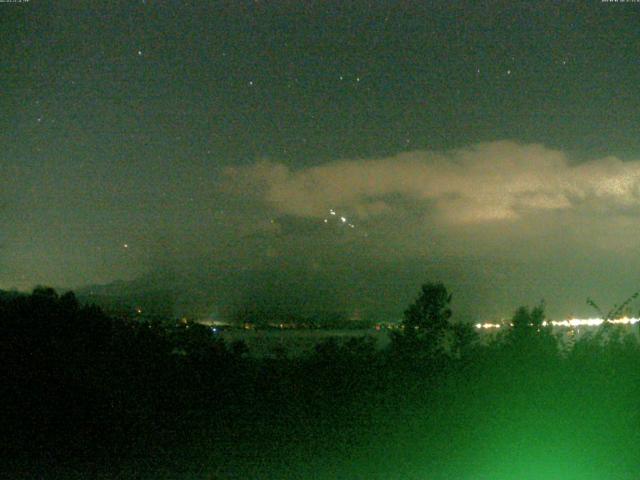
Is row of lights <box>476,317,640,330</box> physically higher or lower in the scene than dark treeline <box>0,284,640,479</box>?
higher

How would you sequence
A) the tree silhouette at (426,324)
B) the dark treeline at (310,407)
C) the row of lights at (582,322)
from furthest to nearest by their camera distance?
the tree silhouette at (426,324) < the row of lights at (582,322) < the dark treeline at (310,407)

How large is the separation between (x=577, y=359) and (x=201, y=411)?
5207 mm

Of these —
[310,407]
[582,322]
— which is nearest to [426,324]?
[582,322]

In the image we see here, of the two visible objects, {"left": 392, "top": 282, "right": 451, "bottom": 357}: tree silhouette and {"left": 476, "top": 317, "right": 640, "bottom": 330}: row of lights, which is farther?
{"left": 392, "top": 282, "right": 451, "bottom": 357}: tree silhouette

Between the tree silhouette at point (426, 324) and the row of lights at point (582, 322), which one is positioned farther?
the tree silhouette at point (426, 324)

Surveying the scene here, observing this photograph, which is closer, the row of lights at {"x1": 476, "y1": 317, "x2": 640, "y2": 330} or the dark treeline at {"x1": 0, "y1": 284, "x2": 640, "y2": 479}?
the dark treeline at {"x1": 0, "y1": 284, "x2": 640, "y2": 479}

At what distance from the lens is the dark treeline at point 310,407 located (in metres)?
8.99

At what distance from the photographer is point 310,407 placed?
10430mm

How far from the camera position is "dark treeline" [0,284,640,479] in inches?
354

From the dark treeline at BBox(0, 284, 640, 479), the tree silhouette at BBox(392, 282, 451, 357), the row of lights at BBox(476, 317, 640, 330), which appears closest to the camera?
the dark treeline at BBox(0, 284, 640, 479)

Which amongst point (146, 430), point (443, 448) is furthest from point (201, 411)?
point (443, 448)

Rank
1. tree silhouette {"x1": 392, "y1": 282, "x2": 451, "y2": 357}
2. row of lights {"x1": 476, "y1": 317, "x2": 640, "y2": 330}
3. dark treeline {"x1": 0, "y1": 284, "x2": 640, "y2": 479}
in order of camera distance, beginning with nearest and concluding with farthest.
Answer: dark treeline {"x1": 0, "y1": 284, "x2": 640, "y2": 479}
row of lights {"x1": 476, "y1": 317, "x2": 640, "y2": 330}
tree silhouette {"x1": 392, "y1": 282, "x2": 451, "y2": 357}

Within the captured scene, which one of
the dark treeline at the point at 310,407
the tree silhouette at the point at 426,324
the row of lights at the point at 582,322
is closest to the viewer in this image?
the dark treeline at the point at 310,407

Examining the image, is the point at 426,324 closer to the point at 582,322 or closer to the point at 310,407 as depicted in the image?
the point at 582,322
